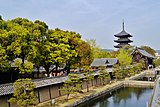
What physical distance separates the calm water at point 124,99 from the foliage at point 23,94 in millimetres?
8230

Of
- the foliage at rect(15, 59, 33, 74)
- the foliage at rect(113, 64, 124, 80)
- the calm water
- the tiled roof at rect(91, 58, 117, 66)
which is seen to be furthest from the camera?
the tiled roof at rect(91, 58, 117, 66)

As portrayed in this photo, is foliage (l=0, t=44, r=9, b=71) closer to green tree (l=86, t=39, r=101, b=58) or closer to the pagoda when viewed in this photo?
green tree (l=86, t=39, r=101, b=58)

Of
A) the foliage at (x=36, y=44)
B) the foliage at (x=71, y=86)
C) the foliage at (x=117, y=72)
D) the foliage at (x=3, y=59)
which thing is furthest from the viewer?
the foliage at (x=117, y=72)

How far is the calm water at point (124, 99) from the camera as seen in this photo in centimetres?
2768

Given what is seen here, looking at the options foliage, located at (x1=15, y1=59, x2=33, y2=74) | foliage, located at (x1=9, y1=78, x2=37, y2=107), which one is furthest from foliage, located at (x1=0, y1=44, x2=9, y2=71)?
foliage, located at (x1=9, y1=78, x2=37, y2=107)

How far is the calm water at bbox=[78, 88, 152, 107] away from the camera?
27.7m

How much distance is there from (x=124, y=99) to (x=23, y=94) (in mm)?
16466

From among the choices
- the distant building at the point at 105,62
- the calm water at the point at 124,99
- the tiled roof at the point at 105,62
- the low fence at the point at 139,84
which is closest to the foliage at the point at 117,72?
the low fence at the point at 139,84

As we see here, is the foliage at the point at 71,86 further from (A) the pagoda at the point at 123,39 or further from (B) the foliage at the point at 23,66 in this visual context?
(A) the pagoda at the point at 123,39

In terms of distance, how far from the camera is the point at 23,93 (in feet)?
63.4

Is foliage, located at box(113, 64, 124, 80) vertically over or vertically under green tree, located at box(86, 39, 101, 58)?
under

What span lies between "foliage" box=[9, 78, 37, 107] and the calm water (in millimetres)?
8230

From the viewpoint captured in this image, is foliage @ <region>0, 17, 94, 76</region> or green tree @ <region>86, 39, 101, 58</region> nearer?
foliage @ <region>0, 17, 94, 76</region>

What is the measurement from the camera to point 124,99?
31391 mm
